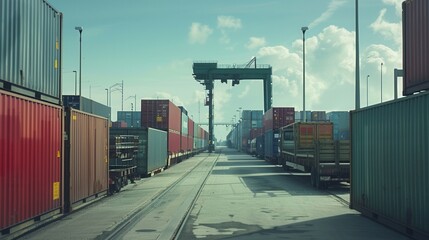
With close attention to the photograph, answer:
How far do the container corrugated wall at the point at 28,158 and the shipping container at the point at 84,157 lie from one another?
1.00m

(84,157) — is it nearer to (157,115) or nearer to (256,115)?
(157,115)

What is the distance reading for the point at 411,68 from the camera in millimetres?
12070

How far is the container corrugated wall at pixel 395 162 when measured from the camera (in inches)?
415

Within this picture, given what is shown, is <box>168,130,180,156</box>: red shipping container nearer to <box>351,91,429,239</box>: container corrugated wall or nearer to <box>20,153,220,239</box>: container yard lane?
<box>20,153,220,239</box>: container yard lane

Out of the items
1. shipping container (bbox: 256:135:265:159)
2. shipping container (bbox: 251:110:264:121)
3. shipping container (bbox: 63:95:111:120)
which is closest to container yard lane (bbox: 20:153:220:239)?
shipping container (bbox: 63:95:111:120)

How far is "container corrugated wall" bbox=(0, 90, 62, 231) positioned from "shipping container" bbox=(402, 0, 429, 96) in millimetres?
9312

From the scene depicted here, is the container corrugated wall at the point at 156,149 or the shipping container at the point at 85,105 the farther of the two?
the shipping container at the point at 85,105

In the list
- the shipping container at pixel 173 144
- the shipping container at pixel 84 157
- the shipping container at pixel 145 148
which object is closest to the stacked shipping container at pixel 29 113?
the shipping container at pixel 84 157

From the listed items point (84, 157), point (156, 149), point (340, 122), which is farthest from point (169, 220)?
point (340, 122)

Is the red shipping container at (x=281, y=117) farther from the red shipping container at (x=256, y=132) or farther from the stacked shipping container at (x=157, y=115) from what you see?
the red shipping container at (x=256, y=132)

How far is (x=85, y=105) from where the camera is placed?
49688 millimetres

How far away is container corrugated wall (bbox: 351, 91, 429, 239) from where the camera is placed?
1053cm

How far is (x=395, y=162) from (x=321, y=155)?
11155 mm

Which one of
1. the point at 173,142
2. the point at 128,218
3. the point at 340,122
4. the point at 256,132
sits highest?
the point at 340,122
